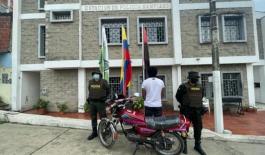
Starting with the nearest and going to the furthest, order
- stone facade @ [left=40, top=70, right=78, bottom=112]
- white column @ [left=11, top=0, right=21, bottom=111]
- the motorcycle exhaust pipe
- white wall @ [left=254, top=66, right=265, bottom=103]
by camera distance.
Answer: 1. the motorcycle exhaust pipe
2. stone facade @ [left=40, top=70, right=78, bottom=112]
3. white column @ [left=11, top=0, right=21, bottom=111]
4. white wall @ [left=254, top=66, right=265, bottom=103]

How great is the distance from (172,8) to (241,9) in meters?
3.58

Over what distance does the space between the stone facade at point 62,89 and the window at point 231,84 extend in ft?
25.6

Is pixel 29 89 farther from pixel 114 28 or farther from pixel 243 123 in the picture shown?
pixel 243 123

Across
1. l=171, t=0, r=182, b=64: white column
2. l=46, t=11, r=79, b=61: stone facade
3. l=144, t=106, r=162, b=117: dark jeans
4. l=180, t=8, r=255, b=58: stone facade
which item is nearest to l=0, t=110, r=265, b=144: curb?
l=144, t=106, r=162, b=117: dark jeans

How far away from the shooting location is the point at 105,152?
201 inches

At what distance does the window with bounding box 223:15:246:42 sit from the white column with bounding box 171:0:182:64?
8.02 ft

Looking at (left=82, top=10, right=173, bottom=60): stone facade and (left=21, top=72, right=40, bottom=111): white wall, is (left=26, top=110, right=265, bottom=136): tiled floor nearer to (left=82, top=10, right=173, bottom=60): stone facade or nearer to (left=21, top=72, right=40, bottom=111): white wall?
(left=82, top=10, right=173, bottom=60): stone facade

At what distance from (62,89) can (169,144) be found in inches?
323

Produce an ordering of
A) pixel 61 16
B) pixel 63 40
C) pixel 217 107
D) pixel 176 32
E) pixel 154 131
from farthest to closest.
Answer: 1. pixel 61 16
2. pixel 63 40
3. pixel 176 32
4. pixel 217 107
5. pixel 154 131

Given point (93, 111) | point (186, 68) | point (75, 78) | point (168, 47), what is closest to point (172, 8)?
point (168, 47)

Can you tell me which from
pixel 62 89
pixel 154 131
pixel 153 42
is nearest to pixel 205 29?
pixel 153 42

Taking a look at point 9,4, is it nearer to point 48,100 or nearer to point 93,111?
point 48,100

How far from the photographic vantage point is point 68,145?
5543 mm

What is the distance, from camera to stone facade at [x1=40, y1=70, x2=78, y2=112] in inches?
454
